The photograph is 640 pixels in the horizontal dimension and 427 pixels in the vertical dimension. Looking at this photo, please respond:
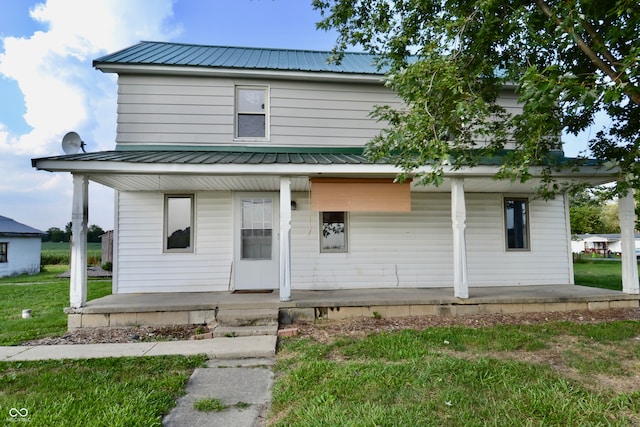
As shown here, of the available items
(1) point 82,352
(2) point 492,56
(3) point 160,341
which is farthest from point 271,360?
(2) point 492,56

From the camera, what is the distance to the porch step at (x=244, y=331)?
5.16 meters

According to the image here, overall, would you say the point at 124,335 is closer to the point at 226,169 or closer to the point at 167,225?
the point at 167,225

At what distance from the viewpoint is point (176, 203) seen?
24.5 ft

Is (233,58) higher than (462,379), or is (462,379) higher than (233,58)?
(233,58)

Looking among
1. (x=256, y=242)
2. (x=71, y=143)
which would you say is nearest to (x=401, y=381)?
(x=256, y=242)

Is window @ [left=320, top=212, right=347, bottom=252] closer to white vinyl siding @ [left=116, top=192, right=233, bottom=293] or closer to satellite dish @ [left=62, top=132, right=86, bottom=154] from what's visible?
white vinyl siding @ [left=116, top=192, right=233, bottom=293]

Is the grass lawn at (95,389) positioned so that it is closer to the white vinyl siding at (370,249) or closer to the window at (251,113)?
the white vinyl siding at (370,249)

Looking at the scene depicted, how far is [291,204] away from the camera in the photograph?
759 centimetres

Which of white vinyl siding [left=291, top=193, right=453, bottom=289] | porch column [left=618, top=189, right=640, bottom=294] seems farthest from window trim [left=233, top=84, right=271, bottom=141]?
porch column [left=618, top=189, right=640, bottom=294]

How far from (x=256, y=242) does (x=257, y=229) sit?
29cm

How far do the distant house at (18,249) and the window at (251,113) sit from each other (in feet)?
57.8

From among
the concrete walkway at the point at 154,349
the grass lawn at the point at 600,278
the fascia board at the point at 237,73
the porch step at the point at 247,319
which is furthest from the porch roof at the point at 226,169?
the grass lawn at the point at 600,278

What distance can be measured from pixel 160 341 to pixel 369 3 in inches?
264

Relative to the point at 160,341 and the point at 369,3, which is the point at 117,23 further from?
the point at 160,341
